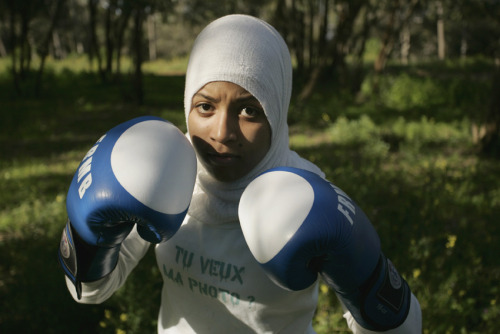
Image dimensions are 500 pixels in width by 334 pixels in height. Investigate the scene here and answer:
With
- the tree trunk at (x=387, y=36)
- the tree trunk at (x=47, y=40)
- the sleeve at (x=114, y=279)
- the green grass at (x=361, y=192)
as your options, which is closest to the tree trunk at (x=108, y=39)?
the tree trunk at (x=47, y=40)

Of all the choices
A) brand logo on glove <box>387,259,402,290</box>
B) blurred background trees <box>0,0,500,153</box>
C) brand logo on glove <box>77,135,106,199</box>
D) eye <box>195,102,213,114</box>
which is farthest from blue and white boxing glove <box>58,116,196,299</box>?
blurred background trees <box>0,0,500,153</box>

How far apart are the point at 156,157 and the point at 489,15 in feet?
23.1

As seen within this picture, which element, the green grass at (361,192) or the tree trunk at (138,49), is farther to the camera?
the tree trunk at (138,49)

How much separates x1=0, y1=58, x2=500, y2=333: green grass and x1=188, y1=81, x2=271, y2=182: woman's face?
1.39m

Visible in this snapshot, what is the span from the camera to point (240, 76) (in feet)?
3.46

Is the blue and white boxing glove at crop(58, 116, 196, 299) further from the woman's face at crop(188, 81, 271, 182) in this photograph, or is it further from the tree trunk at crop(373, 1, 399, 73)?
the tree trunk at crop(373, 1, 399, 73)

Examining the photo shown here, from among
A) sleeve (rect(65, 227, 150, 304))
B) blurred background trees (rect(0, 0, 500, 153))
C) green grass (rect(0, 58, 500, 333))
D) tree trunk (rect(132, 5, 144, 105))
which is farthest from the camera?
tree trunk (rect(132, 5, 144, 105))

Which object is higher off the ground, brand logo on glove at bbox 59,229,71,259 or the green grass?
brand logo on glove at bbox 59,229,71,259

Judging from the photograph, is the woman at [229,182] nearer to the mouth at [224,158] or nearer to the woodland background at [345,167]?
the mouth at [224,158]

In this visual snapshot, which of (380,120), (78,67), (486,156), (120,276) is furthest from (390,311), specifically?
(78,67)

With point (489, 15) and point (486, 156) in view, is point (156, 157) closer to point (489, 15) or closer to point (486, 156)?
point (486, 156)

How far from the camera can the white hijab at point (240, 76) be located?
1.07 metres

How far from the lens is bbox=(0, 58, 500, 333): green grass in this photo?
2363mm

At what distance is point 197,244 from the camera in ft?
4.07
